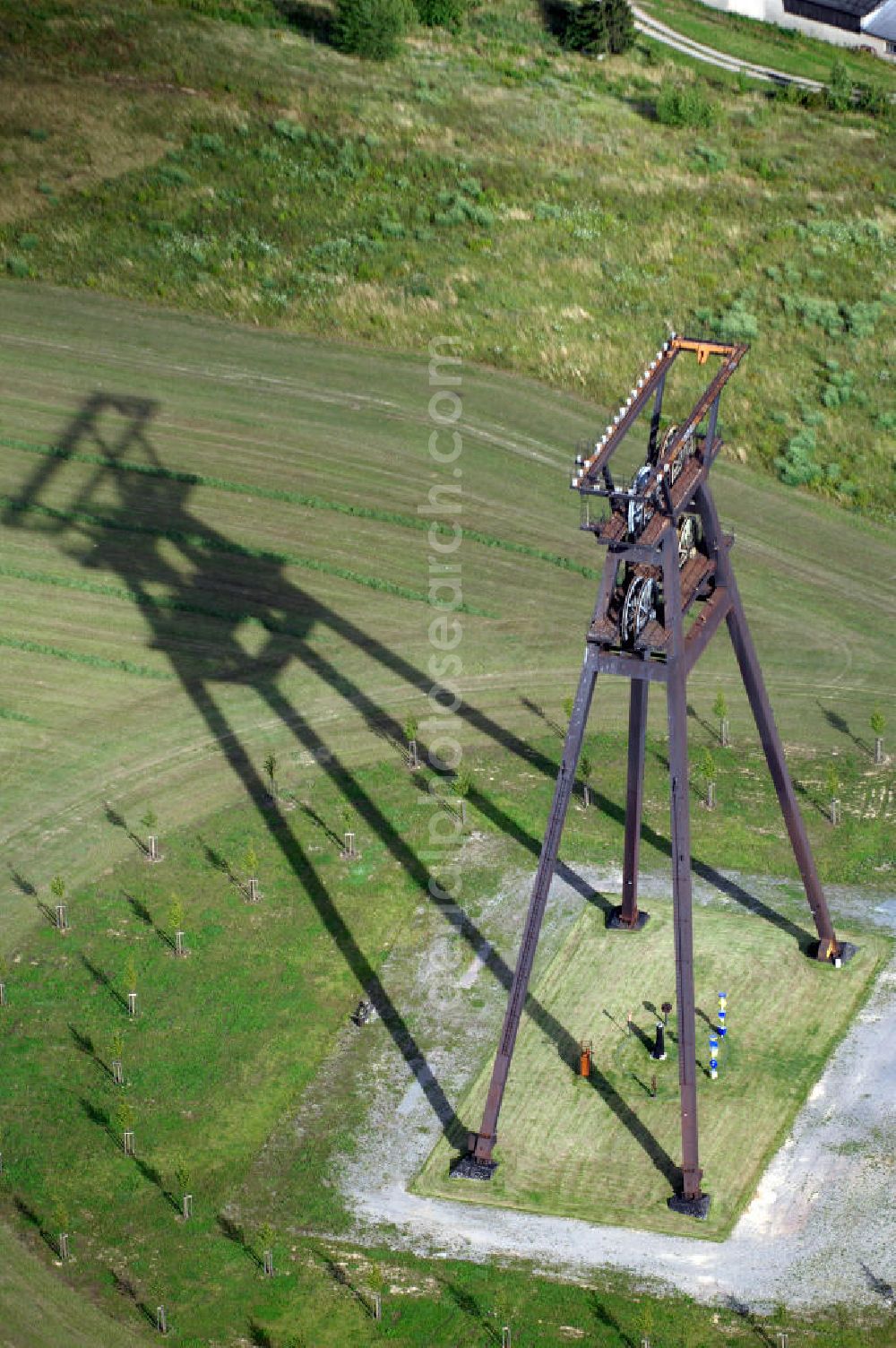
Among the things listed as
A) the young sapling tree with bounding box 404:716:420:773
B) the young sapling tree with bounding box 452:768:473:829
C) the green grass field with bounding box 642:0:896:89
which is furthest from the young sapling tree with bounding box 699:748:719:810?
the green grass field with bounding box 642:0:896:89

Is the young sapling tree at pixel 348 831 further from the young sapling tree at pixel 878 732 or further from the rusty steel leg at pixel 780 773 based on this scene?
the young sapling tree at pixel 878 732

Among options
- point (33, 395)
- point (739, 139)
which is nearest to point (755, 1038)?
point (33, 395)

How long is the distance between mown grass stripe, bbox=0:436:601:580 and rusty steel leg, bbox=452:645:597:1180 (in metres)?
27.6

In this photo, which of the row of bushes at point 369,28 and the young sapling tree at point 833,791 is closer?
the young sapling tree at point 833,791

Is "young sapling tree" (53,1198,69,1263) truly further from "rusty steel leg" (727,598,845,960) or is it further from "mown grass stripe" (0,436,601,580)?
"mown grass stripe" (0,436,601,580)

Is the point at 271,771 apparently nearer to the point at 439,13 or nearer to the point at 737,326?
the point at 737,326

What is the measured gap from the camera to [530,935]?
160 feet

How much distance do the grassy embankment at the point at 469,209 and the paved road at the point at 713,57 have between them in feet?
27.2

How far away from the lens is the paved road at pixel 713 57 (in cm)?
12225

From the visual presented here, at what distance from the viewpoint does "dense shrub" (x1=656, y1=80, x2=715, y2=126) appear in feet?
359

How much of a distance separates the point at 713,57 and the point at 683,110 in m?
15.8

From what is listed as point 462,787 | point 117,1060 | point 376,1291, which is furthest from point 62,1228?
point 462,787

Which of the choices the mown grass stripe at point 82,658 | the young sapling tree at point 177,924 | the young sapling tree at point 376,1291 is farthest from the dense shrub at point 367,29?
the young sapling tree at point 376,1291

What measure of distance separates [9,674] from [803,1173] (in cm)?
3191
